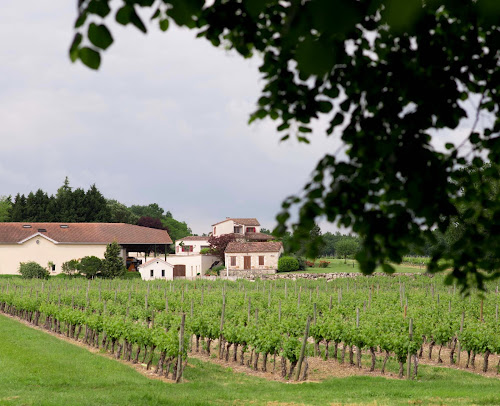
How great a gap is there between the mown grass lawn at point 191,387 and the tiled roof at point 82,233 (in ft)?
125

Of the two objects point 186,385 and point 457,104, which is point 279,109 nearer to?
point 457,104

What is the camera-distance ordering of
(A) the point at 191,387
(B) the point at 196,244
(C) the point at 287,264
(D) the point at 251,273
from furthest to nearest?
(B) the point at 196,244 < (C) the point at 287,264 < (D) the point at 251,273 < (A) the point at 191,387

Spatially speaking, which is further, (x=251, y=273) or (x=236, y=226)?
(x=236, y=226)

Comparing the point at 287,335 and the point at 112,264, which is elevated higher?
the point at 112,264

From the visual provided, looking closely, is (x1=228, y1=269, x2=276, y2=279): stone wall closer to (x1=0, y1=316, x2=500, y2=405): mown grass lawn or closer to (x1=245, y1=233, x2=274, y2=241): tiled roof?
(x1=245, y1=233, x2=274, y2=241): tiled roof

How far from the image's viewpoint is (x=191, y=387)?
13492mm

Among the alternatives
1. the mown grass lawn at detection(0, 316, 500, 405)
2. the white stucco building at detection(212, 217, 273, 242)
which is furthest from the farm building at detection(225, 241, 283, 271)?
the mown grass lawn at detection(0, 316, 500, 405)

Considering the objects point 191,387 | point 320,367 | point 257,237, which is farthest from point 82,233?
point 191,387

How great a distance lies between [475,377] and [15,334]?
1632cm

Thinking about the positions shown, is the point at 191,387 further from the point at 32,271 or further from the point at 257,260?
the point at 257,260

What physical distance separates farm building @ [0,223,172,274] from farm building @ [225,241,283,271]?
8.19 metres

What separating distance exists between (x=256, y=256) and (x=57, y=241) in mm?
19714

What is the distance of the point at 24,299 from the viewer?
87.7 ft

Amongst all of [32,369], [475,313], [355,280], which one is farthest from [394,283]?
[32,369]
